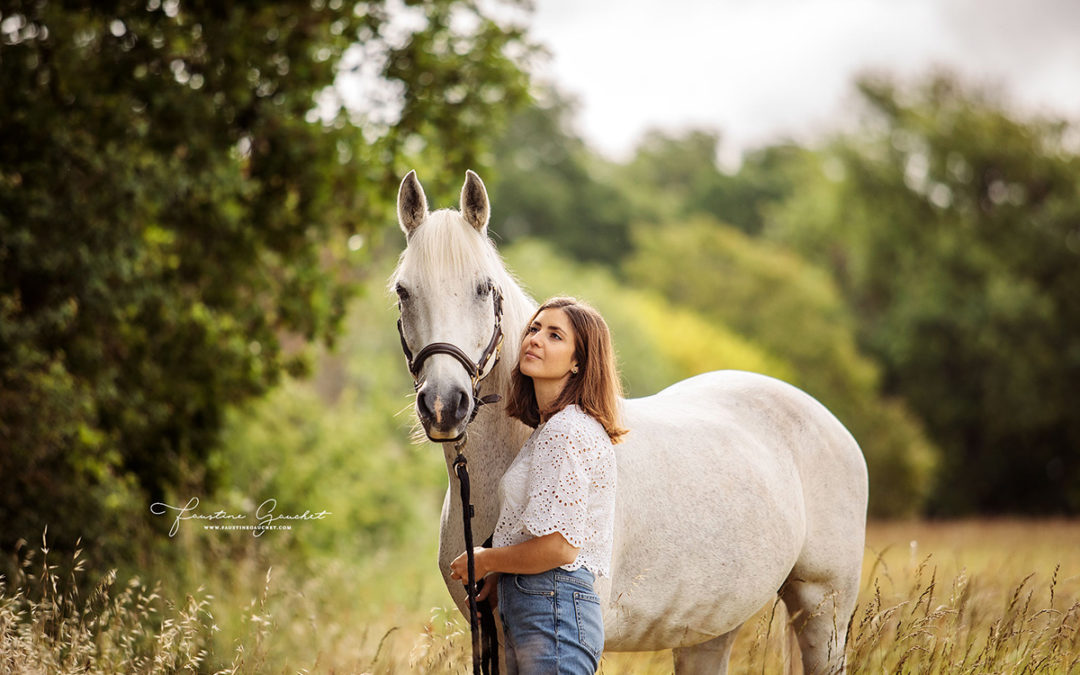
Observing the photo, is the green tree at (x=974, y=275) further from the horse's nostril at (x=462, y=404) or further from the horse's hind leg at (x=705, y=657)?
the horse's nostril at (x=462, y=404)

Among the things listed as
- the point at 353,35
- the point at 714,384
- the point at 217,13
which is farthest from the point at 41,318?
the point at 714,384

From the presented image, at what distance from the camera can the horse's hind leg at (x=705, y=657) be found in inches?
143

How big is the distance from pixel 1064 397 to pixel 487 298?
27.6 metres

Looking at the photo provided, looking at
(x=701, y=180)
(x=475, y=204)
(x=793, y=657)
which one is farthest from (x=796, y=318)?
(x=475, y=204)

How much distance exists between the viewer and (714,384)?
383 centimetres

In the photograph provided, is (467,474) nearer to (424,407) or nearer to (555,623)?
(424,407)

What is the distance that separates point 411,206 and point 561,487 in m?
1.12

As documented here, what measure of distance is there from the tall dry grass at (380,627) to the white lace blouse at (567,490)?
686 millimetres

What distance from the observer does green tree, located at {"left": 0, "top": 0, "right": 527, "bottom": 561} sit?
5.25 metres

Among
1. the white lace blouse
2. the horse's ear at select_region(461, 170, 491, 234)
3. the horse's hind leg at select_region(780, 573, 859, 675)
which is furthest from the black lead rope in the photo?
the horse's hind leg at select_region(780, 573, 859, 675)

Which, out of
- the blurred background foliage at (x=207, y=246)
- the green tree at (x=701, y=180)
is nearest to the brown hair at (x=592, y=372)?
the blurred background foliage at (x=207, y=246)

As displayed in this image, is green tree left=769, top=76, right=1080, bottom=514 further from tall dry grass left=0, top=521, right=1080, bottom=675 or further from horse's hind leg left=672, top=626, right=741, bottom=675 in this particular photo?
horse's hind leg left=672, top=626, right=741, bottom=675

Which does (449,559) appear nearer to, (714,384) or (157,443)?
(714,384)

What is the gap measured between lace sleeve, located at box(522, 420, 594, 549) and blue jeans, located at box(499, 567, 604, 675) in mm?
139
